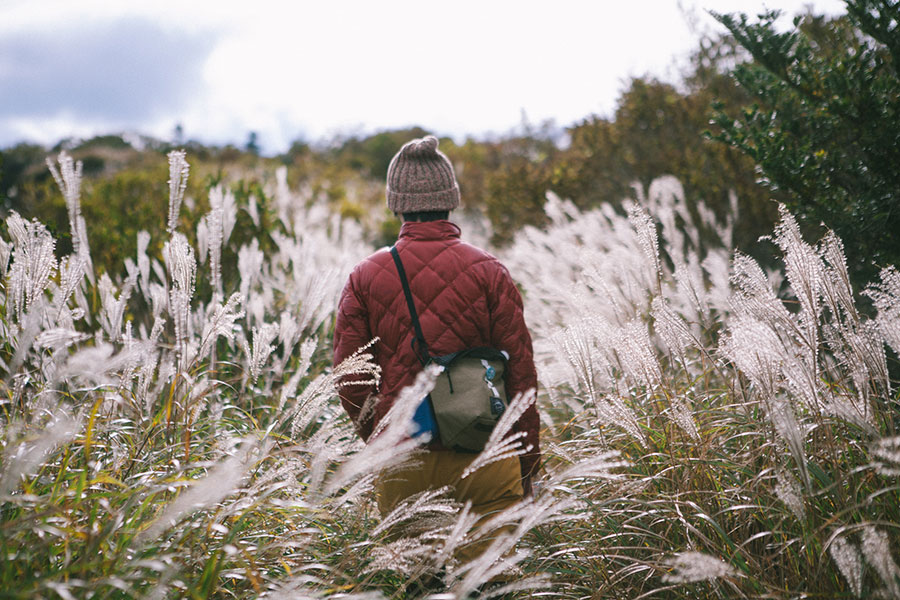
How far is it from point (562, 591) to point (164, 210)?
633cm

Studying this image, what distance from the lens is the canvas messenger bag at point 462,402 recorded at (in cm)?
205

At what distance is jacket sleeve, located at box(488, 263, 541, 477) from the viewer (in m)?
2.23

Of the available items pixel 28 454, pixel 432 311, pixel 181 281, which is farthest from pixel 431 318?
pixel 28 454

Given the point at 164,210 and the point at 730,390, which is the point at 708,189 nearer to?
the point at 730,390

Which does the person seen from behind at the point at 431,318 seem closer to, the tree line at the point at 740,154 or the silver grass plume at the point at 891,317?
the silver grass plume at the point at 891,317

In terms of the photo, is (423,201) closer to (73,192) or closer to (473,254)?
(473,254)

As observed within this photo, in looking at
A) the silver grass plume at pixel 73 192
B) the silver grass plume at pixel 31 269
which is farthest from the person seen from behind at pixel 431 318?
the silver grass plume at pixel 73 192

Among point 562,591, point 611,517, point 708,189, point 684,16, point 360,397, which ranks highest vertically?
point 684,16

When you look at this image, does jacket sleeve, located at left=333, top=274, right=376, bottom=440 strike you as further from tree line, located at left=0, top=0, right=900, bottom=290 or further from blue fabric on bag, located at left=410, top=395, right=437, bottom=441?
tree line, located at left=0, top=0, right=900, bottom=290

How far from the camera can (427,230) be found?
2.26m

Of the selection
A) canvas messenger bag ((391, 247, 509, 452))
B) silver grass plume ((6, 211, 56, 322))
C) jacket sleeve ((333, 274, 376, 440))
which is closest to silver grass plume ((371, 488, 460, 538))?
canvas messenger bag ((391, 247, 509, 452))

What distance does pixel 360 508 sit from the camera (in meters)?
2.16

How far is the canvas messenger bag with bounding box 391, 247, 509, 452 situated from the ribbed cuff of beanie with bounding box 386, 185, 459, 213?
539 millimetres

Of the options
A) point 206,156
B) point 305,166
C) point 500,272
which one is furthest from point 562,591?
point 206,156
